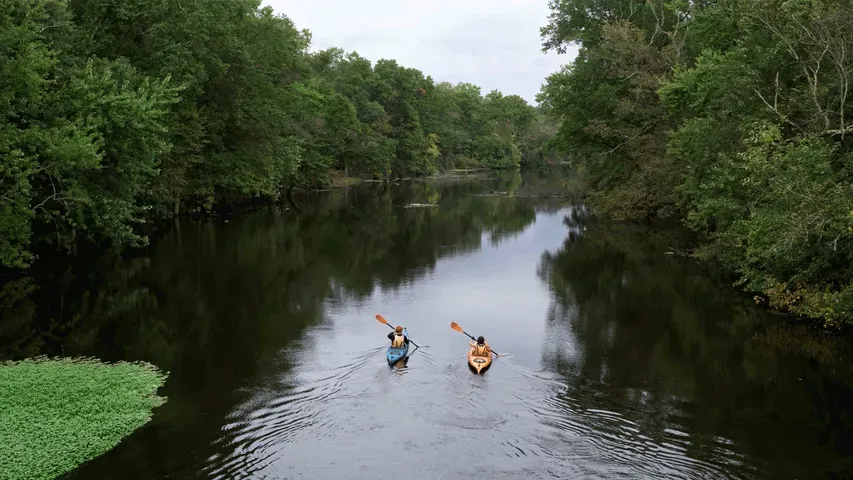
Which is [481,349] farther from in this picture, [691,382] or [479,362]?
[691,382]

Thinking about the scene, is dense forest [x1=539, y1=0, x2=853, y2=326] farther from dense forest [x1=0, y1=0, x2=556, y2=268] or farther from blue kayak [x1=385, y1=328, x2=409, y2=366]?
dense forest [x1=0, y1=0, x2=556, y2=268]

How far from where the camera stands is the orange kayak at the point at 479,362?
17672 mm

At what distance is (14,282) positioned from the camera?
27516mm

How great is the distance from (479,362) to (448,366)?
1031 millimetres

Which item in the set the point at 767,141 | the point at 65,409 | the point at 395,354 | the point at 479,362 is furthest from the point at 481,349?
the point at 767,141

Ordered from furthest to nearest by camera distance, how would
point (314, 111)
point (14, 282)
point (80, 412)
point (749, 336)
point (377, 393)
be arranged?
point (314, 111)
point (14, 282)
point (749, 336)
point (377, 393)
point (80, 412)

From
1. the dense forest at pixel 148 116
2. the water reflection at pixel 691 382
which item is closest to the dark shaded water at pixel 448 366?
the water reflection at pixel 691 382

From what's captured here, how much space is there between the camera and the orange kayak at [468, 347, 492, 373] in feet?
58.0

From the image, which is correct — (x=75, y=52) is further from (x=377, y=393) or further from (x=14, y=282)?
(x=377, y=393)

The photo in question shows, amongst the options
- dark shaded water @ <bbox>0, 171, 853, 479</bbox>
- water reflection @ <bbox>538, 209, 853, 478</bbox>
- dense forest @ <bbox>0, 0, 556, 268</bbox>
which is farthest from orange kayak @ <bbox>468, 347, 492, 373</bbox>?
dense forest @ <bbox>0, 0, 556, 268</bbox>

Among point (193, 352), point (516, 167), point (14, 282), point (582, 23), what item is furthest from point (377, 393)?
point (516, 167)

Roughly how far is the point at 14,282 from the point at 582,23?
43146 millimetres

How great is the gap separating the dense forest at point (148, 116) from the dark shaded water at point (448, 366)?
368 cm

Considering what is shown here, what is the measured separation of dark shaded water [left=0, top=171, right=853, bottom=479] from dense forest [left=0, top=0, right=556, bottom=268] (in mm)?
3683
